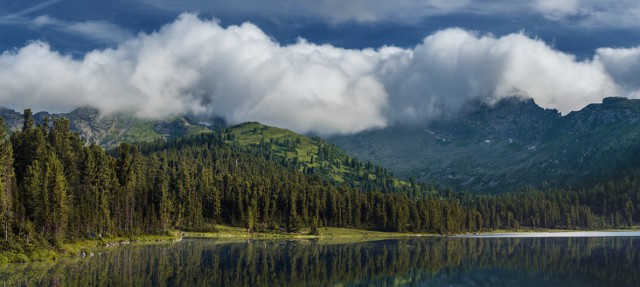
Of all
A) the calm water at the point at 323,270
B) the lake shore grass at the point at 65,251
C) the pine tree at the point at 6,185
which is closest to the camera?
the calm water at the point at 323,270

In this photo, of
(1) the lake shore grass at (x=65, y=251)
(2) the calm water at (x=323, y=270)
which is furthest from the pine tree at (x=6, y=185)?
(2) the calm water at (x=323, y=270)

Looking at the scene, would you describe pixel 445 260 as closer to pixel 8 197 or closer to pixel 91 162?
pixel 8 197

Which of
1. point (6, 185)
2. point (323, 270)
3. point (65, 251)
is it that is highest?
point (6, 185)

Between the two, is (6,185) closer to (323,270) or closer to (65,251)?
(65,251)

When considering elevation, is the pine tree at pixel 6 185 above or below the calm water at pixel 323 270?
above

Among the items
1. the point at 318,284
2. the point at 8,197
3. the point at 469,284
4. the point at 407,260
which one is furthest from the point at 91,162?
the point at 469,284

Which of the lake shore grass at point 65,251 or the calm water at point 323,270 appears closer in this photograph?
the calm water at point 323,270

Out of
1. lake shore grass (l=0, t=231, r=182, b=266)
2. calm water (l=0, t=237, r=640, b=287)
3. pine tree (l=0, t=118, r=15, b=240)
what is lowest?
calm water (l=0, t=237, r=640, b=287)

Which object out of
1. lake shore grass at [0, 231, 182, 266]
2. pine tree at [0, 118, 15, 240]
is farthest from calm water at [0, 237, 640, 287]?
pine tree at [0, 118, 15, 240]

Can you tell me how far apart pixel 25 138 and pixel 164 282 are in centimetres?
8672

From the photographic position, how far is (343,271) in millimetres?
92875

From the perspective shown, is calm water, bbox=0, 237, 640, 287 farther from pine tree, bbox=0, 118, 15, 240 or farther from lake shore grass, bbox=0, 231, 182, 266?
pine tree, bbox=0, 118, 15, 240

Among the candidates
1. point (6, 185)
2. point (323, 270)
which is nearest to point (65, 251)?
point (6, 185)

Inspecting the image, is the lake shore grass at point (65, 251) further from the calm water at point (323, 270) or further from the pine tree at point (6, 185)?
the pine tree at point (6, 185)
